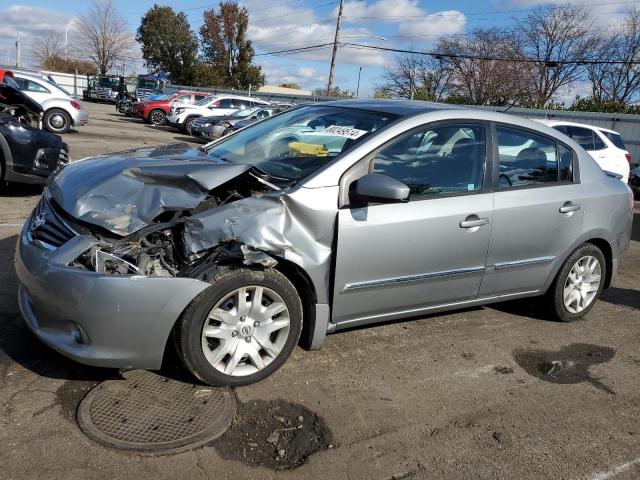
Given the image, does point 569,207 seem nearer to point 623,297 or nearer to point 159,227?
point 623,297

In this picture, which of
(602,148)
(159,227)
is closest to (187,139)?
(602,148)

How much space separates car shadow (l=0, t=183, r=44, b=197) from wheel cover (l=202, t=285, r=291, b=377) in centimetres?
607

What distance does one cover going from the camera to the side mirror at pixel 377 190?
3377 mm

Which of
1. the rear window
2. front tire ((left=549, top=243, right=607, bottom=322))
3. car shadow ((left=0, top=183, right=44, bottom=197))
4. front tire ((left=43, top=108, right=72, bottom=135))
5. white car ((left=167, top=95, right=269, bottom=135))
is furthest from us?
white car ((left=167, top=95, right=269, bottom=135))

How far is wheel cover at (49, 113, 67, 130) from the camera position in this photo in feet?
56.9

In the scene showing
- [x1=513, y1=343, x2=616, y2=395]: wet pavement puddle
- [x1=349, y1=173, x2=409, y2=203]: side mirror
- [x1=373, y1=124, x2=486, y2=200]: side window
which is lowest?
[x1=513, y1=343, x2=616, y2=395]: wet pavement puddle

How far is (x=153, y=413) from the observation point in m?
3.01

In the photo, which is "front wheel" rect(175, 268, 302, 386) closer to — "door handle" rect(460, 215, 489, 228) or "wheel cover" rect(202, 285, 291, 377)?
"wheel cover" rect(202, 285, 291, 377)

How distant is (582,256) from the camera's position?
4.77m

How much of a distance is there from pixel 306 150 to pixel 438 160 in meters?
0.92

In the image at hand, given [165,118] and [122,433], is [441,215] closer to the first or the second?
[122,433]

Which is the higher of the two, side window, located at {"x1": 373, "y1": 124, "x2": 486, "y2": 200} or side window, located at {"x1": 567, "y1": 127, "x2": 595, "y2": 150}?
side window, located at {"x1": 567, "y1": 127, "x2": 595, "y2": 150}

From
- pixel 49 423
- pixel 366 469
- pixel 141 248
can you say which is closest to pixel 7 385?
A: pixel 49 423

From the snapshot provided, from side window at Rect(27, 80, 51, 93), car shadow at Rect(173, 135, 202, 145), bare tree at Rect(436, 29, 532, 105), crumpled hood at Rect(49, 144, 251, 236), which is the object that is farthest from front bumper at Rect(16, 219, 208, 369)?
bare tree at Rect(436, 29, 532, 105)
